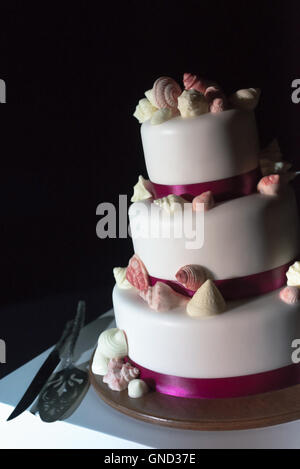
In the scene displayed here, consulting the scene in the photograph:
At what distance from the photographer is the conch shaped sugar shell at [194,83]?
178 cm

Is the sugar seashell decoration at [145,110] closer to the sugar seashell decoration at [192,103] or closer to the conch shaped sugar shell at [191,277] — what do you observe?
the sugar seashell decoration at [192,103]

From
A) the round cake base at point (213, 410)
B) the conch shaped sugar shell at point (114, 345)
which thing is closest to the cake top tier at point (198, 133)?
the conch shaped sugar shell at point (114, 345)

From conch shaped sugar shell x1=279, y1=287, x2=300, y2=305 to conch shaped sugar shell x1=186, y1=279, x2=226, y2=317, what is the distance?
0.19 metres

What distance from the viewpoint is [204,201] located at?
1.68m

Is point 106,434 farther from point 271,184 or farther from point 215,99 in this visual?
point 215,99

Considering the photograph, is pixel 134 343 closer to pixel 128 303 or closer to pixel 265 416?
pixel 128 303

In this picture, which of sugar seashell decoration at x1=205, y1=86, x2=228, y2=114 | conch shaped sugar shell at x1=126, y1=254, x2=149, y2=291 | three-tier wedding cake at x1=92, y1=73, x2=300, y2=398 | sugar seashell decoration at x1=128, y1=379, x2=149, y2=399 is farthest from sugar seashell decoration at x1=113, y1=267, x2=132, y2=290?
sugar seashell decoration at x1=205, y1=86, x2=228, y2=114

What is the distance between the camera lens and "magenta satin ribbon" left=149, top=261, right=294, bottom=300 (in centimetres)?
173

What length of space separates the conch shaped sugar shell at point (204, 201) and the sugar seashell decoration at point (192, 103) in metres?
0.24

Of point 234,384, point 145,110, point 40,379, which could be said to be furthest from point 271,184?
point 40,379

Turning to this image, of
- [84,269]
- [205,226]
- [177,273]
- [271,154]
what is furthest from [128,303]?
[84,269]

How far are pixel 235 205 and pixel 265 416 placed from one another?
59 centimetres

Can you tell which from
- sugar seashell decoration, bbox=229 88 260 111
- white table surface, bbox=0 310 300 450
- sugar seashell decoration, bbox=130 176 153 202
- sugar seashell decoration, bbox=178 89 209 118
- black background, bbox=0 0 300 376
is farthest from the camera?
black background, bbox=0 0 300 376

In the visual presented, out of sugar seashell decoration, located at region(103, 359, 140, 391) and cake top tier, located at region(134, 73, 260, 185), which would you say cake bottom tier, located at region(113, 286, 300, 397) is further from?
cake top tier, located at region(134, 73, 260, 185)
